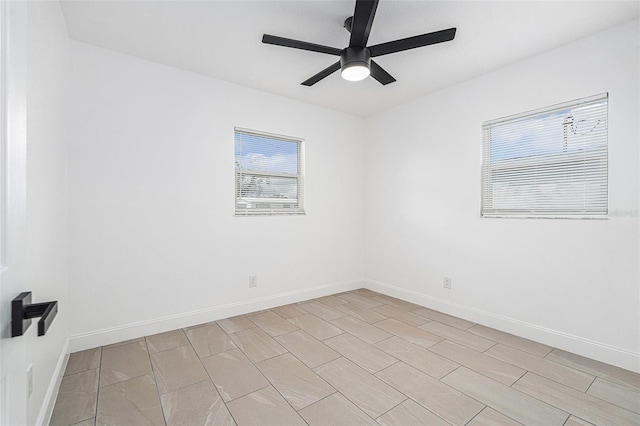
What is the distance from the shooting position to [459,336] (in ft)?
9.27

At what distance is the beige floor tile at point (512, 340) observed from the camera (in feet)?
8.36

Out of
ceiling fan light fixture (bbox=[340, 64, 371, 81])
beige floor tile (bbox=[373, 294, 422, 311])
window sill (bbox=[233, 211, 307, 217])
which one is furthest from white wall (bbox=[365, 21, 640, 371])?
ceiling fan light fixture (bbox=[340, 64, 371, 81])

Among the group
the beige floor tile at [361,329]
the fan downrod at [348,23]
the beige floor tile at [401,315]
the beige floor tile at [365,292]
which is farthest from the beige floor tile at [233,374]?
the fan downrod at [348,23]

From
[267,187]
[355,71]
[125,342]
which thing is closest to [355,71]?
[355,71]

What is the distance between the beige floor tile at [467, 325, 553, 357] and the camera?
8.36 feet

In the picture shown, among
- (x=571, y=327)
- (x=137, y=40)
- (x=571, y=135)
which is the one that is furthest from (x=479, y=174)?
(x=137, y=40)

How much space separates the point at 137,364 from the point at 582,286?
365cm

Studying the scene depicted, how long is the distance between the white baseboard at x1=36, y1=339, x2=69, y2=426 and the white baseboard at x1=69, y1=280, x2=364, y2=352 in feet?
0.62

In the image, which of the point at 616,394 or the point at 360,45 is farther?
the point at 360,45

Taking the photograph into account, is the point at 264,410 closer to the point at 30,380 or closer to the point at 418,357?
the point at 30,380

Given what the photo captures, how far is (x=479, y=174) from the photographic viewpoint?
3.16 metres

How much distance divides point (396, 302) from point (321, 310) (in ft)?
3.33

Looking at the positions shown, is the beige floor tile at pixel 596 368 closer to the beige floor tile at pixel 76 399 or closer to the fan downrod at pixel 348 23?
the fan downrod at pixel 348 23

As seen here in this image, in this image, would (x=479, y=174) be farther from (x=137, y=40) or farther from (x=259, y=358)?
(x=137, y=40)
